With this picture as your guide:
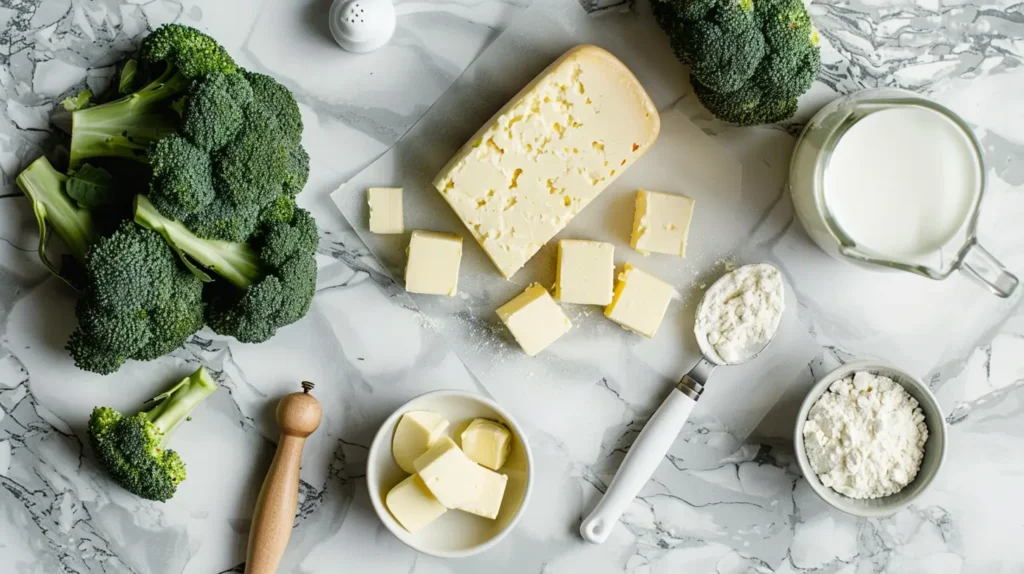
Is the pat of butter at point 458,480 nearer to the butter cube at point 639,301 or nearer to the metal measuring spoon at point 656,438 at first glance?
the metal measuring spoon at point 656,438

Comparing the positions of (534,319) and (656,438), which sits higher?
(534,319)

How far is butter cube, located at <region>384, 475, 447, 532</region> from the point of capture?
70.1 inches

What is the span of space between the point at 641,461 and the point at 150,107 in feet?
4.14

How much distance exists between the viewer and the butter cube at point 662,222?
Result: 1813 mm

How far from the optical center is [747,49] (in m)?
1.61

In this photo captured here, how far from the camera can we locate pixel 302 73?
1795 millimetres

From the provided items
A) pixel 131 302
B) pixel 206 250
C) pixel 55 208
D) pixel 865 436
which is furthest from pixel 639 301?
pixel 55 208

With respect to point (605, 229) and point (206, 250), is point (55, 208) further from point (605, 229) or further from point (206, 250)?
point (605, 229)

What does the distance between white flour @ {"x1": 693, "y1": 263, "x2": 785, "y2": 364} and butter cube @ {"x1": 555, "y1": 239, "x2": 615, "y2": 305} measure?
23 centimetres

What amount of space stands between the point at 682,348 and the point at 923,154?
641 mm

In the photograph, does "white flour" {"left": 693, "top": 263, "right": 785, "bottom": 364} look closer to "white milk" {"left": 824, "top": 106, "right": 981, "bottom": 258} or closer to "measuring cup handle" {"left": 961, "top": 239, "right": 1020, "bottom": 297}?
"white milk" {"left": 824, "top": 106, "right": 981, "bottom": 258}

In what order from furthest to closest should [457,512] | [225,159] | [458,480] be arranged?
[457,512] → [458,480] → [225,159]

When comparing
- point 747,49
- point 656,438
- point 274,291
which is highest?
point 747,49

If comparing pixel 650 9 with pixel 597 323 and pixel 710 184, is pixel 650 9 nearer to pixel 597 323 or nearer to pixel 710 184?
pixel 710 184
